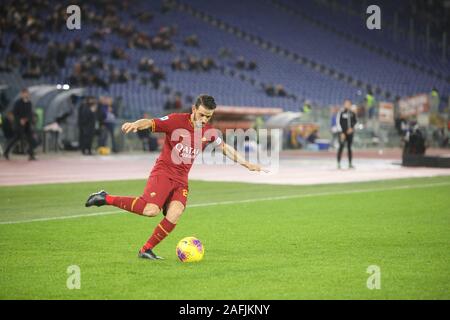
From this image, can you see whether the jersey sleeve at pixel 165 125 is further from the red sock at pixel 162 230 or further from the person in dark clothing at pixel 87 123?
the person in dark clothing at pixel 87 123

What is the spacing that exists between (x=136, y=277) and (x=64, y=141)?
2845 cm

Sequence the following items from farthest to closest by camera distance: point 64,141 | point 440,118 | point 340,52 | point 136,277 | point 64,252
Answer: point 340,52 → point 440,118 → point 64,141 → point 64,252 → point 136,277

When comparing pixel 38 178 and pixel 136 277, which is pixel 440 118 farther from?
pixel 136 277

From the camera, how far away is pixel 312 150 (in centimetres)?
4309

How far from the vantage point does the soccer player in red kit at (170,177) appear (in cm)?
953

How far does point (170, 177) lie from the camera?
9.63m

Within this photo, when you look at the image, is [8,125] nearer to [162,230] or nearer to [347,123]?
[347,123]

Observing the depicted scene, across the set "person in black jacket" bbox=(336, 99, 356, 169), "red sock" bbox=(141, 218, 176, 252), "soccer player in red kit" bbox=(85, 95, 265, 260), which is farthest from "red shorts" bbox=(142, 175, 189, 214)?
"person in black jacket" bbox=(336, 99, 356, 169)

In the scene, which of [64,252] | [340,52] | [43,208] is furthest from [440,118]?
[64,252]

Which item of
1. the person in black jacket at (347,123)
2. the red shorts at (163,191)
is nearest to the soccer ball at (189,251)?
the red shorts at (163,191)

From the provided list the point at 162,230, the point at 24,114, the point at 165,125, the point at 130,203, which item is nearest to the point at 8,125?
the point at 24,114

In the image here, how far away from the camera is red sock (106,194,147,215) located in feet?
31.4

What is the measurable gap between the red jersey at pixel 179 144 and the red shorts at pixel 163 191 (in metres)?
0.06
